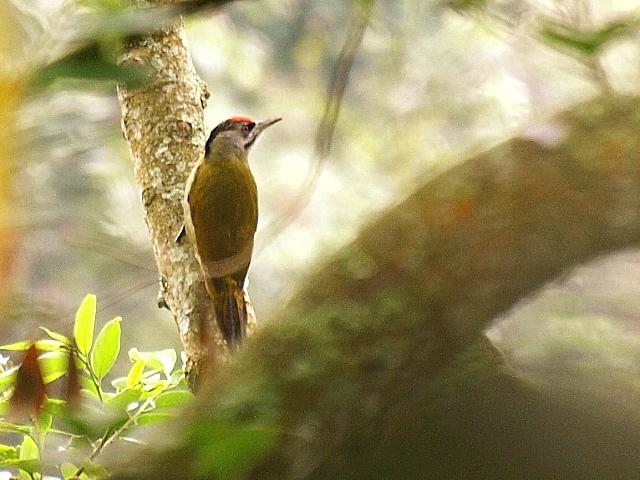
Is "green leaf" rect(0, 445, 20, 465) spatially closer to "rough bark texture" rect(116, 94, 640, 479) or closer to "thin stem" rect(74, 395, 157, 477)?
"thin stem" rect(74, 395, 157, 477)

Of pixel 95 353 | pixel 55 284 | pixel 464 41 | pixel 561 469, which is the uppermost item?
pixel 464 41

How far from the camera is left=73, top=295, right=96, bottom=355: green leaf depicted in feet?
4.49

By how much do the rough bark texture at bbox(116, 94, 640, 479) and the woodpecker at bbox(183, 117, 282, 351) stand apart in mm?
766

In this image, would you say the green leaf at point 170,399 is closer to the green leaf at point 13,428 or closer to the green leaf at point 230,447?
the green leaf at point 13,428

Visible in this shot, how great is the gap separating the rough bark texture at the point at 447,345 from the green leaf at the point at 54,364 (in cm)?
64

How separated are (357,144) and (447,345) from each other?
1.35m

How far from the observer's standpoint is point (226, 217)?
7.52 feet

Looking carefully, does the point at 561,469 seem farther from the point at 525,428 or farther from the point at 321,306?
the point at 321,306

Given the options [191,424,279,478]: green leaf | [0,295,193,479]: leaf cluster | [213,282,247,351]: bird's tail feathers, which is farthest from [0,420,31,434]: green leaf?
[191,424,279,478]: green leaf

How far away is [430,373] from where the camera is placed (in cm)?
81

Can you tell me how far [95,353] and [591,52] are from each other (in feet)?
3.20

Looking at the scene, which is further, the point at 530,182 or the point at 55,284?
the point at 55,284

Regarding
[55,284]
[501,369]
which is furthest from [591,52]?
[55,284]

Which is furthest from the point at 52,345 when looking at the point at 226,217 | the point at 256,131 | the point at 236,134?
the point at 256,131
